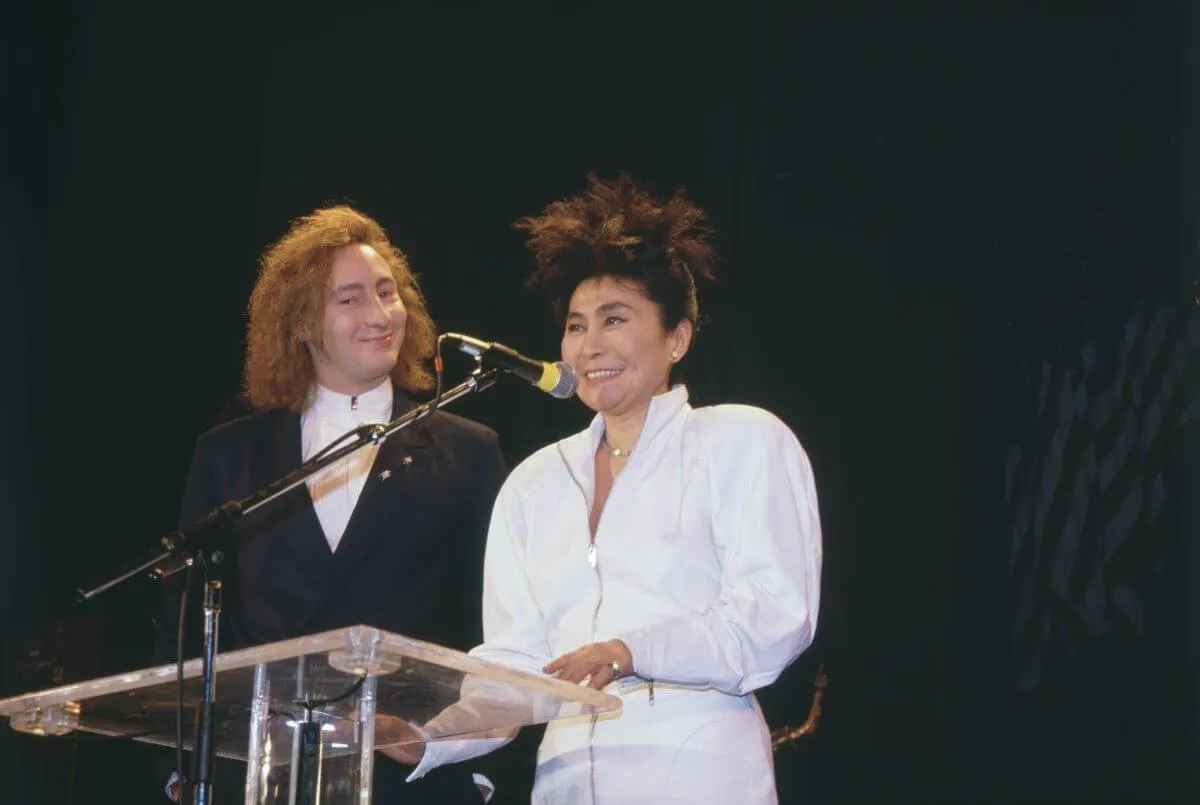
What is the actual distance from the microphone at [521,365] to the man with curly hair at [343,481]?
766mm

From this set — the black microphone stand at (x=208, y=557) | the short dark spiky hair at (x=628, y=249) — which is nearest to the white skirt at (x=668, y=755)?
the black microphone stand at (x=208, y=557)

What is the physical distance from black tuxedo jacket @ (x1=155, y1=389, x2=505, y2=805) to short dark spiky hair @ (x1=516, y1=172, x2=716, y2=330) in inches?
22.9

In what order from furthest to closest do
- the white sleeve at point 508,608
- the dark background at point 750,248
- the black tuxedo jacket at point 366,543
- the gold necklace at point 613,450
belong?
1. the dark background at point 750,248
2. the black tuxedo jacket at point 366,543
3. the gold necklace at point 613,450
4. the white sleeve at point 508,608

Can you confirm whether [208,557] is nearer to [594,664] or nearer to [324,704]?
[324,704]

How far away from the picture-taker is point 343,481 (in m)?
3.55

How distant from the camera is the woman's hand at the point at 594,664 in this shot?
88.4 inches

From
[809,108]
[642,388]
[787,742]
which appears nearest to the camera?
[642,388]

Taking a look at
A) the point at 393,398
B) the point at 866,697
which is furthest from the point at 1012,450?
the point at 393,398

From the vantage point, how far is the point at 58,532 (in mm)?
4703

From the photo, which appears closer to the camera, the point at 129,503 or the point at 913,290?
the point at 913,290

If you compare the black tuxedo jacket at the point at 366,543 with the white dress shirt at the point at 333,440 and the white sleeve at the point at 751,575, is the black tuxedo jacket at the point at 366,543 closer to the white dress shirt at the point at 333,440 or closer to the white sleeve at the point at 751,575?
the white dress shirt at the point at 333,440

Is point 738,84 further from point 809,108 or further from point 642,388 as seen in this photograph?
point 642,388

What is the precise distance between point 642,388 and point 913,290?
1.53m

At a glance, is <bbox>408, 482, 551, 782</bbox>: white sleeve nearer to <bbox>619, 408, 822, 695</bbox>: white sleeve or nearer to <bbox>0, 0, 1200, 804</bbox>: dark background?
<bbox>619, 408, 822, 695</bbox>: white sleeve
